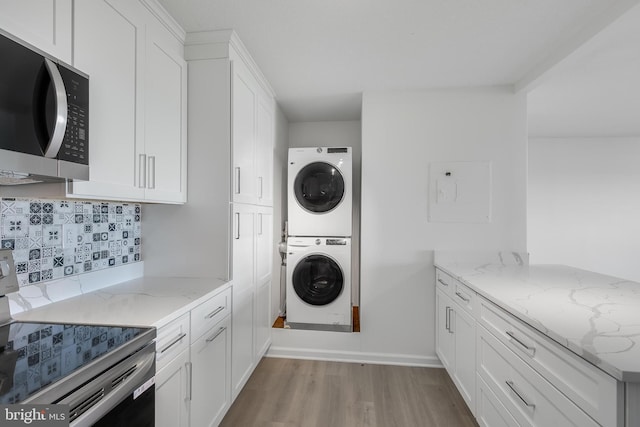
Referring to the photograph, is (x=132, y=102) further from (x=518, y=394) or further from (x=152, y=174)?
(x=518, y=394)

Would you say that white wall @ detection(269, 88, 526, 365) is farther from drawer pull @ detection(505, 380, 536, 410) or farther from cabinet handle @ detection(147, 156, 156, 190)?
cabinet handle @ detection(147, 156, 156, 190)

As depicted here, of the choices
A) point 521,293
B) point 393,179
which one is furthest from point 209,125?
point 521,293

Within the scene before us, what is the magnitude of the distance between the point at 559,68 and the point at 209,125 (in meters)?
2.42

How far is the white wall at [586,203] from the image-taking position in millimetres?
3908

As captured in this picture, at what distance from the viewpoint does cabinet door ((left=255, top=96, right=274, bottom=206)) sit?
233 centimetres

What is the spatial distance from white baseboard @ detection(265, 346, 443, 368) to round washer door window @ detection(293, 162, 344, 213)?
1.28m

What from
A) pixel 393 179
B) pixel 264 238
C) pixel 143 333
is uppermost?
pixel 393 179

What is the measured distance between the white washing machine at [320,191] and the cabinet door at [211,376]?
1.20m

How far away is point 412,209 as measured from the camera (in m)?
2.59

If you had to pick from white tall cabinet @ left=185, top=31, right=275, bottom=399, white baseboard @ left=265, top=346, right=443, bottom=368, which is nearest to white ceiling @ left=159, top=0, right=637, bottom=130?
white tall cabinet @ left=185, top=31, right=275, bottom=399

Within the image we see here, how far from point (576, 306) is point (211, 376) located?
1777 millimetres

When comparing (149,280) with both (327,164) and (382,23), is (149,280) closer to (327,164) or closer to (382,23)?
Result: (327,164)

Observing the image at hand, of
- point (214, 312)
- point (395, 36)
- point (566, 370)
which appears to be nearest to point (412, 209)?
point (395, 36)

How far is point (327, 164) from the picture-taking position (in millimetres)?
2672
